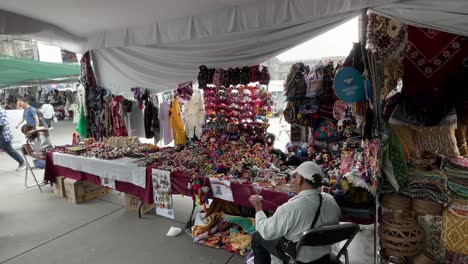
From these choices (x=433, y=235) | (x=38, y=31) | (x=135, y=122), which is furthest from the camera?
(x=135, y=122)

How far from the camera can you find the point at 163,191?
324cm

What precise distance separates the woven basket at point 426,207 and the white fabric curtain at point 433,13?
1.36 meters

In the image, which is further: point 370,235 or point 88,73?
point 88,73

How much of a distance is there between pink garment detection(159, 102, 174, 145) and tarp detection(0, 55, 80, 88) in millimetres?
4100

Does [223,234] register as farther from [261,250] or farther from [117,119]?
[117,119]

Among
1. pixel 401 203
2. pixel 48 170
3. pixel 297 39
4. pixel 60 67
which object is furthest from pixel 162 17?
pixel 60 67

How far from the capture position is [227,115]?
16.5 ft

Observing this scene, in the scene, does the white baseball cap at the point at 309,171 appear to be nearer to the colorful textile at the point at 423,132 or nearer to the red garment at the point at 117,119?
the colorful textile at the point at 423,132

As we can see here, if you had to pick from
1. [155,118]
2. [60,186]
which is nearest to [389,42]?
→ [155,118]

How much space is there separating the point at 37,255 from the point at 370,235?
376 centimetres

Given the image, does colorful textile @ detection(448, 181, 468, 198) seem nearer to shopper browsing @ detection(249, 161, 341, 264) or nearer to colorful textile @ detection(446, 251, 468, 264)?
colorful textile @ detection(446, 251, 468, 264)

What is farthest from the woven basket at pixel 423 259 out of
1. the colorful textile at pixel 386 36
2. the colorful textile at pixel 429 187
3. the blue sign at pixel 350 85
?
the colorful textile at pixel 386 36

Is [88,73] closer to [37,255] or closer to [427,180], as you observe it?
[37,255]

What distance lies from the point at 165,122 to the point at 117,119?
0.93 m
